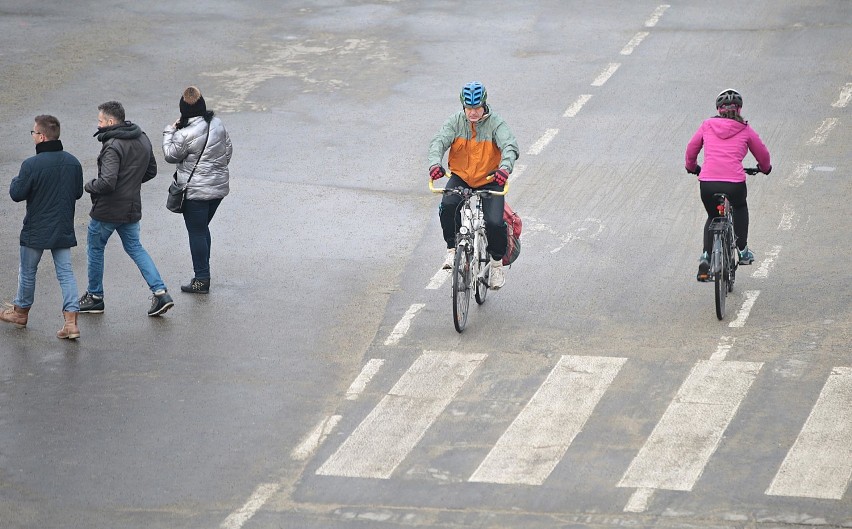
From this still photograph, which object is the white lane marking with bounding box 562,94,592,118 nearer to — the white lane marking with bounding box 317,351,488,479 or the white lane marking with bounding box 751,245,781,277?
the white lane marking with bounding box 751,245,781,277

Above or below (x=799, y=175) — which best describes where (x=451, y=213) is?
above

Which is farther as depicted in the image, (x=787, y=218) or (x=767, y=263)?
(x=787, y=218)

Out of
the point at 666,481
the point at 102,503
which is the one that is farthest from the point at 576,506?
the point at 102,503

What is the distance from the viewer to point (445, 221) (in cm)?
1276

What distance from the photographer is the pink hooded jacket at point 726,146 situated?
41.8ft

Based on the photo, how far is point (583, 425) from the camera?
10383mm

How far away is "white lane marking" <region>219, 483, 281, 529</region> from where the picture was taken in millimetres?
9023

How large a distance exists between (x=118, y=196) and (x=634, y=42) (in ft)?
38.5

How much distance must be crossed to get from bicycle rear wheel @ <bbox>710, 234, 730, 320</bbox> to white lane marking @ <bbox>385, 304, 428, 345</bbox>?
2585 mm

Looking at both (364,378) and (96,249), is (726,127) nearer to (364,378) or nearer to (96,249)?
(364,378)

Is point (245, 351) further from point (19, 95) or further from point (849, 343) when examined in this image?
point (19, 95)

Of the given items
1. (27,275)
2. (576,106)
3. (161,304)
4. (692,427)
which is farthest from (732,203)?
(576,106)

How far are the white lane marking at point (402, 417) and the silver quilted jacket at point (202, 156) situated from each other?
2853 mm

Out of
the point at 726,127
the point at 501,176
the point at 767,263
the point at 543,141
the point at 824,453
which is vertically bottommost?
the point at 543,141
